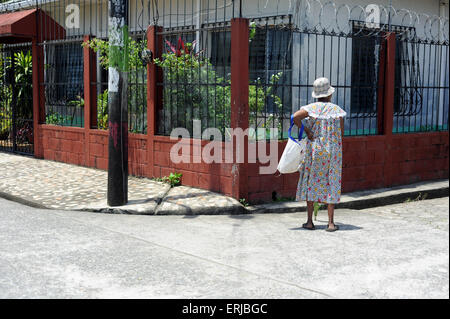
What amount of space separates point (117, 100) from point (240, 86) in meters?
1.60

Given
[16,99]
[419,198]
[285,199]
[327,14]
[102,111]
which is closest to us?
[285,199]

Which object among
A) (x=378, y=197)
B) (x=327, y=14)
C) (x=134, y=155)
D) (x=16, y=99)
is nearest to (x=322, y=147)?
(x=378, y=197)

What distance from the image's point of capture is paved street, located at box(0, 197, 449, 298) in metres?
4.54

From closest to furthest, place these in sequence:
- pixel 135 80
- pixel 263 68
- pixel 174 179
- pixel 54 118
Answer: pixel 174 179, pixel 135 80, pixel 263 68, pixel 54 118

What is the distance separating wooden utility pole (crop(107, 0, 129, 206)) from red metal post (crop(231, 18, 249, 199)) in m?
1.41

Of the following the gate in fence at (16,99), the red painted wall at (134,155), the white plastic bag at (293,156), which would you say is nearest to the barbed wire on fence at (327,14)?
the red painted wall at (134,155)

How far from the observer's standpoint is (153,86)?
9.17 m

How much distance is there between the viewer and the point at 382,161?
367 inches

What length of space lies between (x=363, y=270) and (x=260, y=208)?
2.76 m

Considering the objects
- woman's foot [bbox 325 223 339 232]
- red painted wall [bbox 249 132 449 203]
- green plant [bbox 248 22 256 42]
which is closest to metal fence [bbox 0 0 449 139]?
green plant [bbox 248 22 256 42]

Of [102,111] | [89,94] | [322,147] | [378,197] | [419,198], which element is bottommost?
[419,198]

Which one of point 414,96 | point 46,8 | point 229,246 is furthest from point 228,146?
point 46,8

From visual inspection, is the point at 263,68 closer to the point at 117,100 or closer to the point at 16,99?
the point at 117,100

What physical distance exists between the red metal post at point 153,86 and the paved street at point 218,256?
217 cm
